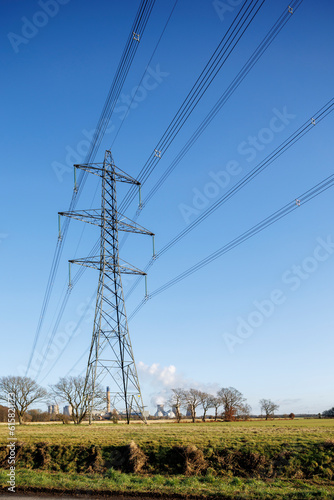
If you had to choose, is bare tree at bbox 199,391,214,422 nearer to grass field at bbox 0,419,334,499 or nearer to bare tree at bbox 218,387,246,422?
bare tree at bbox 218,387,246,422

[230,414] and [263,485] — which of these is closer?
[263,485]

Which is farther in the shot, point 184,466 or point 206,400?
point 206,400

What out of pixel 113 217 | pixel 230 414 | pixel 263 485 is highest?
pixel 113 217

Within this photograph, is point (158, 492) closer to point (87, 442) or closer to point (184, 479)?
point (184, 479)

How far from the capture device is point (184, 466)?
17719mm

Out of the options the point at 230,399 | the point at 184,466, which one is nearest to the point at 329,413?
the point at 230,399

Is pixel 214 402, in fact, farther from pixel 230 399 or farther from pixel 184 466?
pixel 184 466

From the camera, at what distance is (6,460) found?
67.1 ft

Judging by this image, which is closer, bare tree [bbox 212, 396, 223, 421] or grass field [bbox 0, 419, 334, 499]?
grass field [bbox 0, 419, 334, 499]

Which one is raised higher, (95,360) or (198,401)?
(95,360)

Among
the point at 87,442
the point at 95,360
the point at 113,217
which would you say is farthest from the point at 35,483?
the point at 113,217

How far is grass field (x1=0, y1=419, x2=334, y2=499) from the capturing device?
14.2m

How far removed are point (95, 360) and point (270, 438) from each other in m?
19.2

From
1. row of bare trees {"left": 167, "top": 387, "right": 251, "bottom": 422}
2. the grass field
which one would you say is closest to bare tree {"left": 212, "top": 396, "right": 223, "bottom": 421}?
row of bare trees {"left": 167, "top": 387, "right": 251, "bottom": 422}
